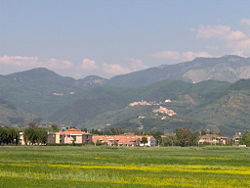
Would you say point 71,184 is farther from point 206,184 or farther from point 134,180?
point 206,184

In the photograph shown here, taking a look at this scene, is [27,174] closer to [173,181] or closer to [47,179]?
[47,179]

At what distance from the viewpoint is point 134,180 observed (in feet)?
208

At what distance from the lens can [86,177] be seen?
214 ft

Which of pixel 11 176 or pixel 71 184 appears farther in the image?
pixel 11 176

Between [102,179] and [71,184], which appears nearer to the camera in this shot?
[71,184]

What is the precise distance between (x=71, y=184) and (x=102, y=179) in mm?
7828

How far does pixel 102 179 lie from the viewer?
63875mm

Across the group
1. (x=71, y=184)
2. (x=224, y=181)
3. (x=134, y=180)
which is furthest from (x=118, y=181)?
(x=224, y=181)

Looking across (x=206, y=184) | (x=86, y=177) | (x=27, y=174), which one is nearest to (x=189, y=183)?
(x=206, y=184)

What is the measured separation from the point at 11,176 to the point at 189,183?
18838 mm

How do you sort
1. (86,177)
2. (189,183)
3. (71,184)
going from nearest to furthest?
(71,184) → (189,183) → (86,177)

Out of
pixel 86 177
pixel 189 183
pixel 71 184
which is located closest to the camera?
pixel 71 184

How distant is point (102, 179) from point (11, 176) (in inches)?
381

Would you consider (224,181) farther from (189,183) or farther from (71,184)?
(71,184)
